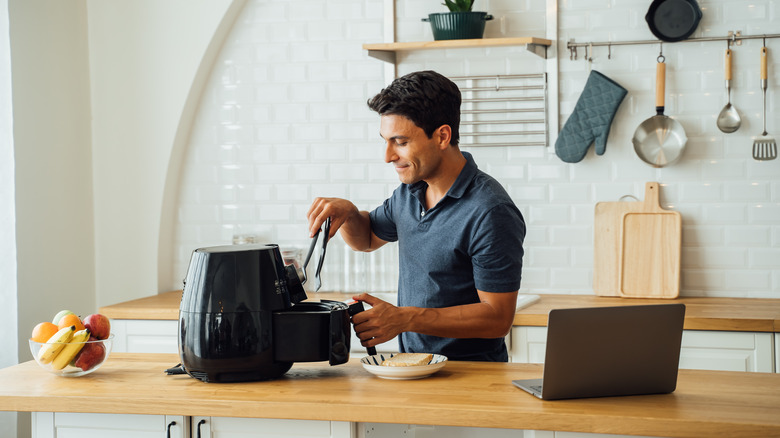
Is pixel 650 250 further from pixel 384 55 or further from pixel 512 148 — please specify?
pixel 384 55

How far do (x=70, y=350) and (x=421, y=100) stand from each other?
1.19m

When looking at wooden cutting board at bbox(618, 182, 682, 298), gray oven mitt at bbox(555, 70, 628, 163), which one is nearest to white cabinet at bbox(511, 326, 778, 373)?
wooden cutting board at bbox(618, 182, 682, 298)

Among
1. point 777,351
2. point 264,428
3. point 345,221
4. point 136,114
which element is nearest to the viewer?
point 264,428

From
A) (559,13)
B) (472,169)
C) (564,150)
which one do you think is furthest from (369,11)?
(472,169)

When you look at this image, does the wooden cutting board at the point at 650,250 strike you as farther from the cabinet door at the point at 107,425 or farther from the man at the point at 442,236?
the cabinet door at the point at 107,425

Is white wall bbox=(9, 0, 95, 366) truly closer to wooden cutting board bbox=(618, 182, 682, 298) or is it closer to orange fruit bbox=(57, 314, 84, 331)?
orange fruit bbox=(57, 314, 84, 331)

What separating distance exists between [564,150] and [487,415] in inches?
87.9

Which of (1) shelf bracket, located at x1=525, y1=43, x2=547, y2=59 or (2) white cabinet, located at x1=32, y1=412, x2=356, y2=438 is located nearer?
(2) white cabinet, located at x1=32, y1=412, x2=356, y2=438

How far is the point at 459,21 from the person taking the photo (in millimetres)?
3719

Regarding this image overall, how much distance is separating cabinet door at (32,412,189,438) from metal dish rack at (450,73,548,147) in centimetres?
228

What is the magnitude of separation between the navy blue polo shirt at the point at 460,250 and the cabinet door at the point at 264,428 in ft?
1.97

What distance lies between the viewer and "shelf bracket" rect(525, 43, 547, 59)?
Result: 3.70 m

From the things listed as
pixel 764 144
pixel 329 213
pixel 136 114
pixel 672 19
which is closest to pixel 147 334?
pixel 136 114

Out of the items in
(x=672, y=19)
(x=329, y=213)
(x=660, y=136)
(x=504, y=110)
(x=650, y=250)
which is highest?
(x=672, y=19)
